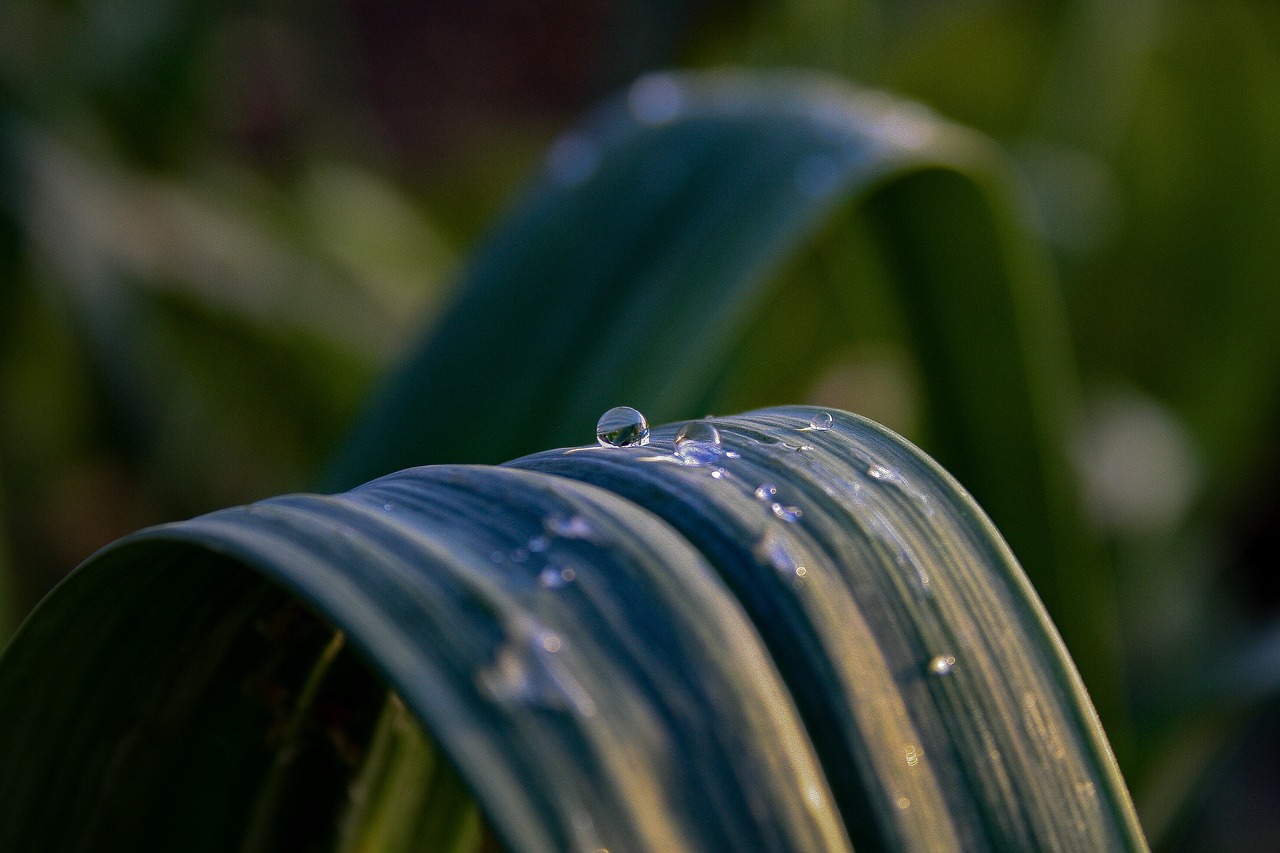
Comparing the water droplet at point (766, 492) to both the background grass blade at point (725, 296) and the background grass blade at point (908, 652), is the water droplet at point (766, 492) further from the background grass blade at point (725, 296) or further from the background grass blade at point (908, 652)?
the background grass blade at point (725, 296)

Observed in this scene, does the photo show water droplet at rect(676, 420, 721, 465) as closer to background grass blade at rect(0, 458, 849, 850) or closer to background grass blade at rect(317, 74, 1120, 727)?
background grass blade at rect(0, 458, 849, 850)

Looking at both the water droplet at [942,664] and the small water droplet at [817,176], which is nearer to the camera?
the water droplet at [942,664]

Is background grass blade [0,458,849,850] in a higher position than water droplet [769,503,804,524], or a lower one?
lower

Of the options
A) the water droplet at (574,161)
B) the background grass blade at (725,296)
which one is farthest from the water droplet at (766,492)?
the water droplet at (574,161)

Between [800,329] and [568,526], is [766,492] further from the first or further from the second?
[800,329]

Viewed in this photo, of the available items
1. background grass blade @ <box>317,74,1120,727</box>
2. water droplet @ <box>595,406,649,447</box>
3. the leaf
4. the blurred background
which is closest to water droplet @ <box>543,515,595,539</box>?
the leaf

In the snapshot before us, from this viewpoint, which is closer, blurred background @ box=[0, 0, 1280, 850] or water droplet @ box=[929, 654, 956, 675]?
water droplet @ box=[929, 654, 956, 675]

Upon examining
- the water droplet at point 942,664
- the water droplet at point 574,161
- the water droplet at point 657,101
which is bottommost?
the water droplet at point 942,664
